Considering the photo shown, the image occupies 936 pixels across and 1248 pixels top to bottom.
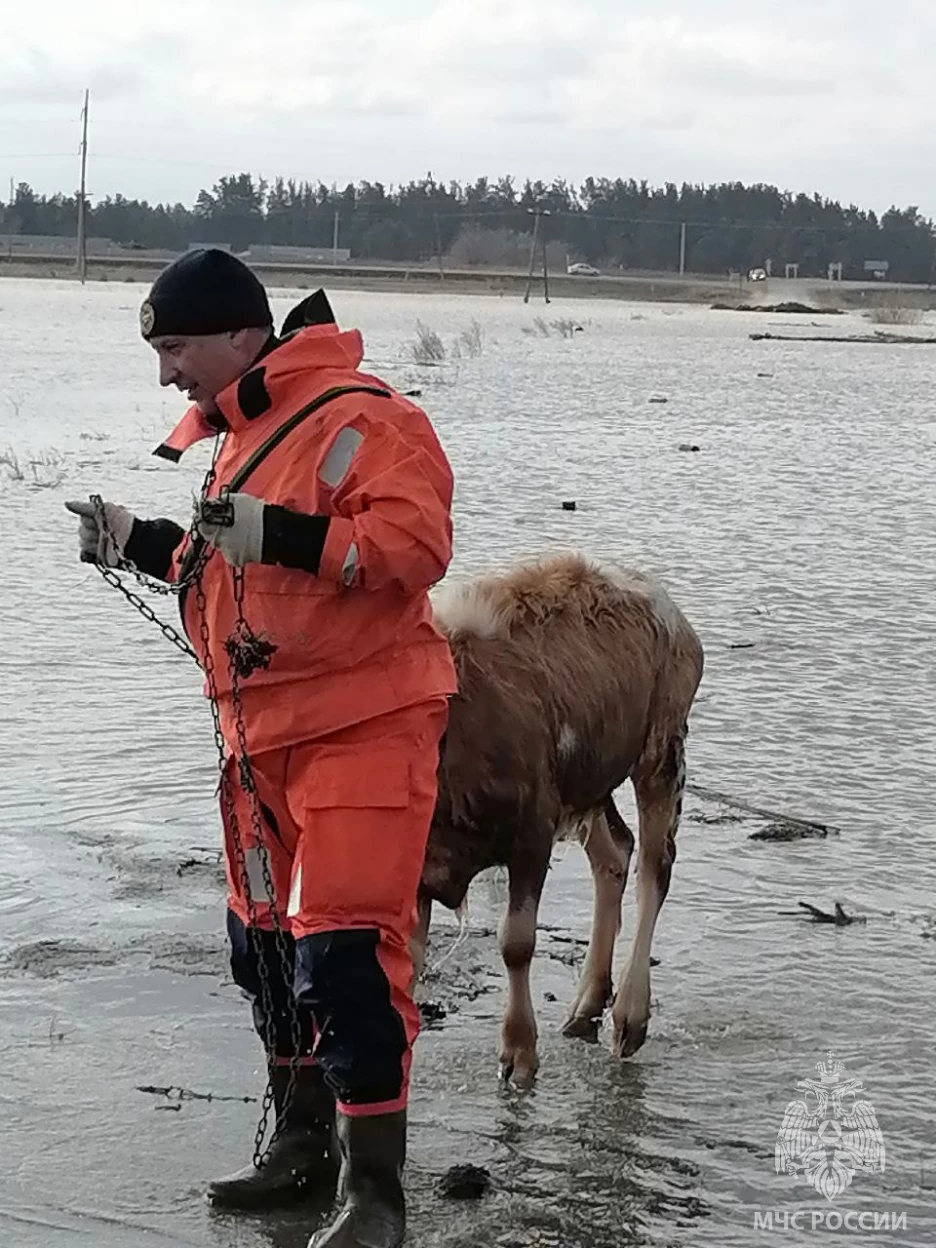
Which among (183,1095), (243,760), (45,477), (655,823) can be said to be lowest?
(183,1095)

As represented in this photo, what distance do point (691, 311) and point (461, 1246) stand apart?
95491 mm

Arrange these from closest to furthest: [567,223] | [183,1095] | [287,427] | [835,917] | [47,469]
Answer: [287,427], [183,1095], [835,917], [47,469], [567,223]

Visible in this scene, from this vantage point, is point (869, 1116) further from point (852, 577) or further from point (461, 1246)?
point (852, 577)

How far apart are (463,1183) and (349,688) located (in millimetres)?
1299

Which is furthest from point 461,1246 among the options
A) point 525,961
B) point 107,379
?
point 107,379

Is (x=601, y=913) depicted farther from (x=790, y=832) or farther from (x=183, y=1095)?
(x=790, y=832)

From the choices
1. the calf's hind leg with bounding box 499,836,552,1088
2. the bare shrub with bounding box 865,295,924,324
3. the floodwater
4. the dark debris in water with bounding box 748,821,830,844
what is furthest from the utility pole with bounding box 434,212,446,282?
the calf's hind leg with bounding box 499,836,552,1088

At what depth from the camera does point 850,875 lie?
23.5 ft

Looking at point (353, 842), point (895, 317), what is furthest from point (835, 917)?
point (895, 317)

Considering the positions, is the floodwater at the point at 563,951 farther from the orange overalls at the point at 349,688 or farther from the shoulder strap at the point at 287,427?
the shoulder strap at the point at 287,427

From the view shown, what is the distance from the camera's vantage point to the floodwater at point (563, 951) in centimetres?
475

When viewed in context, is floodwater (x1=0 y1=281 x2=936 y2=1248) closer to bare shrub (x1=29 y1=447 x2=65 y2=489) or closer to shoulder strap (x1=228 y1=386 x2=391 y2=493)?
bare shrub (x1=29 y1=447 x2=65 y2=489)

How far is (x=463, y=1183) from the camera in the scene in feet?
15.5

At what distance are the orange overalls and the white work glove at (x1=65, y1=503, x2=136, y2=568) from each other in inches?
14.4
